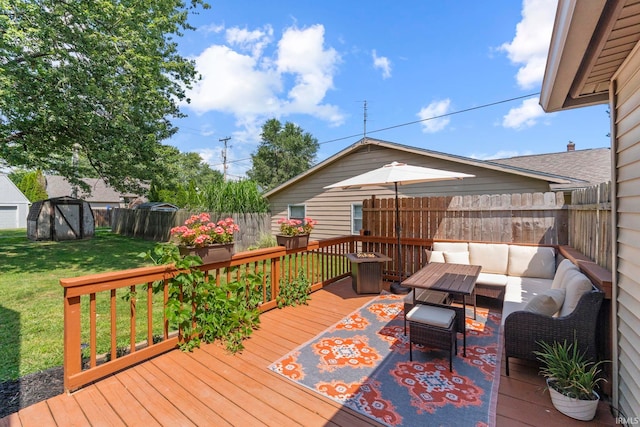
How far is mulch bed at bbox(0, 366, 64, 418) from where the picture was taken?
2248 millimetres

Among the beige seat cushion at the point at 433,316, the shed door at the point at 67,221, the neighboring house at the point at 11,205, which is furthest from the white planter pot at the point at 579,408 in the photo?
the neighboring house at the point at 11,205

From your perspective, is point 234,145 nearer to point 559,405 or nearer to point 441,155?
point 441,155

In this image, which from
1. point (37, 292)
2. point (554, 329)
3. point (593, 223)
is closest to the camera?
point (554, 329)

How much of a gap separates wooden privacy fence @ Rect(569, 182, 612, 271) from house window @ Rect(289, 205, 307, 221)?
798 centimetres

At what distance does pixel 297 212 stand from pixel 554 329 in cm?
931

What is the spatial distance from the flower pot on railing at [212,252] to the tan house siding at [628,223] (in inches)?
134

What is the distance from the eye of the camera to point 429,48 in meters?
10.0

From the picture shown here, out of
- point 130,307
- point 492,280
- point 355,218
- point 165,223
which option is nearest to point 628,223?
point 492,280

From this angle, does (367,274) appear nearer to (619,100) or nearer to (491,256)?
(491,256)

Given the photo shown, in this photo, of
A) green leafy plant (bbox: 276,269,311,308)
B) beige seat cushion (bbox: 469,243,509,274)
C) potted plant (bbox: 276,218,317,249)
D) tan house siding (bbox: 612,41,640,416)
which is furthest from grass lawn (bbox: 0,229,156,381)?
beige seat cushion (bbox: 469,243,509,274)

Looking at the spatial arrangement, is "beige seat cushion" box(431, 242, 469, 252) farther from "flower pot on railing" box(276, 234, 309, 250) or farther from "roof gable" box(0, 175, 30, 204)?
"roof gable" box(0, 175, 30, 204)

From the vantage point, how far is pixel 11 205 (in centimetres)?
2012

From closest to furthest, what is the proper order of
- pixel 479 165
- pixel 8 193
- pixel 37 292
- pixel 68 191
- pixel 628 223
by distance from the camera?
pixel 628 223 → pixel 37 292 → pixel 479 165 → pixel 8 193 → pixel 68 191

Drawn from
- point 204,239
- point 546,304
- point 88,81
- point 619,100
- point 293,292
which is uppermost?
point 88,81
